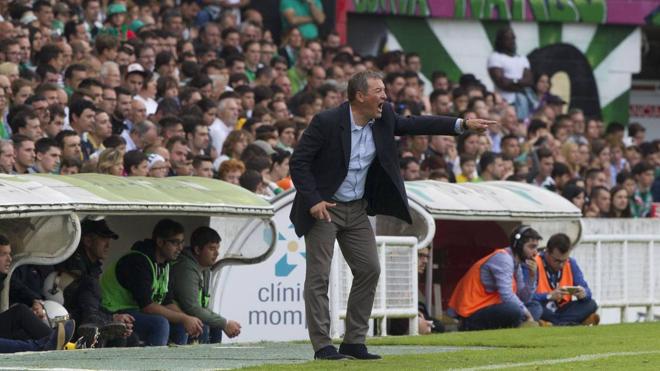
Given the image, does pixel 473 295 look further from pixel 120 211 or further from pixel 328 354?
pixel 328 354

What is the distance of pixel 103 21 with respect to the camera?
23.1m

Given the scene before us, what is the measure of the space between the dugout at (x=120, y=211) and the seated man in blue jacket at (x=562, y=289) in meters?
3.83

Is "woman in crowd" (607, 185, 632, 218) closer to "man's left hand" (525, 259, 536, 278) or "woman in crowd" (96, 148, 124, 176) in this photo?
"man's left hand" (525, 259, 536, 278)

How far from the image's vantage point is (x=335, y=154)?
39.9ft

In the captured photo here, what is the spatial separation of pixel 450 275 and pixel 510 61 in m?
10.6

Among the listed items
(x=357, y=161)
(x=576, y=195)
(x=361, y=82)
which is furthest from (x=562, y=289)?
(x=361, y=82)

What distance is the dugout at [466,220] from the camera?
58.6ft

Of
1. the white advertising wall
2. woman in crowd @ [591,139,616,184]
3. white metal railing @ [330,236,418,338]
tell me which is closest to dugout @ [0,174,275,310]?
the white advertising wall

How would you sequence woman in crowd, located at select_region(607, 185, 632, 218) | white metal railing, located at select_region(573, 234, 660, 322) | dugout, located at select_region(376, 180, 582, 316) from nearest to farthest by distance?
dugout, located at select_region(376, 180, 582, 316) → white metal railing, located at select_region(573, 234, 660, 322) → woman in crowd, located at select_region(607, 185, 632, 218)

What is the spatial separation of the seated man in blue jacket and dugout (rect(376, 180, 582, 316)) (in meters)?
0.34

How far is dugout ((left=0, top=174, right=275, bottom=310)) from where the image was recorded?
13461mm

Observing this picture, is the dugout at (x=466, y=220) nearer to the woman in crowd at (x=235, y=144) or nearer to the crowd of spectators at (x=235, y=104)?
the crowd of spectators at (x=235, y=104)

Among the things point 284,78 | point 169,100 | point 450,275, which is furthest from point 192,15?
point 450,275

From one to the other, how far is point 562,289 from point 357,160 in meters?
7.00
